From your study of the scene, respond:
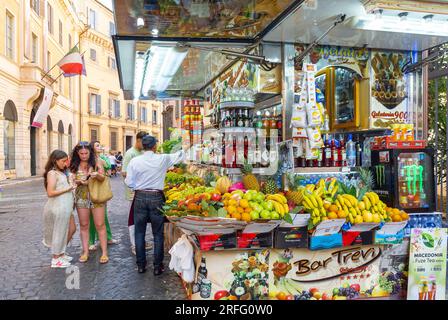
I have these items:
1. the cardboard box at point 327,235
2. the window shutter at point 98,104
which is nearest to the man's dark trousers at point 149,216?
the cardboard box at point 327,235

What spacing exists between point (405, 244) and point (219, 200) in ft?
6.81

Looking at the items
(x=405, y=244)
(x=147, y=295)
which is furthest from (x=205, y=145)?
(x=405, y=244)

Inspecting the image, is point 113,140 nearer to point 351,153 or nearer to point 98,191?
point 98,191

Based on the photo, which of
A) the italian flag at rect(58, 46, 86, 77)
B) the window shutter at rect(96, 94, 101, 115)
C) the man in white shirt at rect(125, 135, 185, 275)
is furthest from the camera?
the window shutter at rect(96, 94, 101, 115)

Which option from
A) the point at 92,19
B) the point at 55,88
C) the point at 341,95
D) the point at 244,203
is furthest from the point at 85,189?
the point at 92,19

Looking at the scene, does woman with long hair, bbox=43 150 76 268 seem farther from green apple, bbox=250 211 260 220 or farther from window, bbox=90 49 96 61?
window, bbox=90 49 96 61

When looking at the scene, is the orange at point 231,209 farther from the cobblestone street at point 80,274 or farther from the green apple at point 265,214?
the cobblestone street at point 80,274

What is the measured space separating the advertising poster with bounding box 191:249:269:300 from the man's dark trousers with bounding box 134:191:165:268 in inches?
46.3

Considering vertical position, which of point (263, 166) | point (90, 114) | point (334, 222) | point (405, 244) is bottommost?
point (405, 244)

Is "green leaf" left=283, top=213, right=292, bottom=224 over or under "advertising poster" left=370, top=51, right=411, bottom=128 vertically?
under

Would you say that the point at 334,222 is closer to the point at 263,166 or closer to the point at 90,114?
the point at 263,166

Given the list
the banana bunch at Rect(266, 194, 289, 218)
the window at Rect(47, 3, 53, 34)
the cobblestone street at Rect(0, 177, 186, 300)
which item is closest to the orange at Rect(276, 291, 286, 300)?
the banana bunch at Rect(266, 194, 289, 218)

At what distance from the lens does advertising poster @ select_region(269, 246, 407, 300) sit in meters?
3.92
